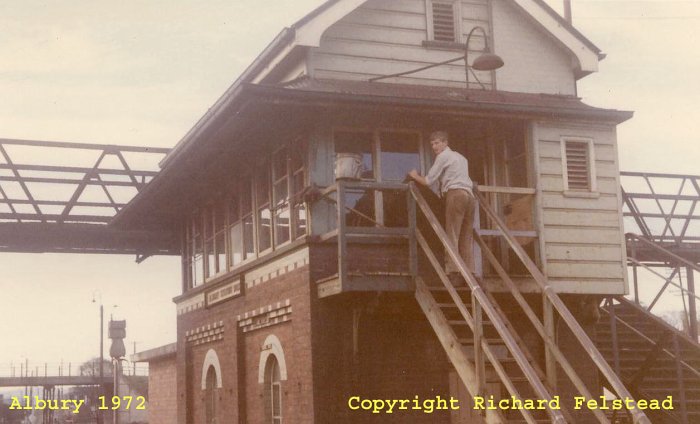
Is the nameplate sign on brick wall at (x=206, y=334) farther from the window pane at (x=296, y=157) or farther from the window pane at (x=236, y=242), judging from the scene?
the window pane at (x=296, y=157)

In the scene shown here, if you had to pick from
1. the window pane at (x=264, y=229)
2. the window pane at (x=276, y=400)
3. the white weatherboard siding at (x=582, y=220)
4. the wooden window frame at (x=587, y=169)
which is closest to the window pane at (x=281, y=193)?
the window pane at (x=264, y=229)

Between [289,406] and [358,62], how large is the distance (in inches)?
211

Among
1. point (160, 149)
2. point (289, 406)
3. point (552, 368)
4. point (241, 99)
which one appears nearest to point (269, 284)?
point (289, 406)

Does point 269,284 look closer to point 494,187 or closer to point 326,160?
point 326,160

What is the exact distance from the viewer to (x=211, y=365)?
59.1ft

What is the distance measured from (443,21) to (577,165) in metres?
3.44

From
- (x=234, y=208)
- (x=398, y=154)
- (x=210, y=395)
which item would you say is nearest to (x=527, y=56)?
(x=398, y=154)

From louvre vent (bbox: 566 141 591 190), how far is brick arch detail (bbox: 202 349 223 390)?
729 cm

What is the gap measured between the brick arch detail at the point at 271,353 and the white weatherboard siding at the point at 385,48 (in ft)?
13.3

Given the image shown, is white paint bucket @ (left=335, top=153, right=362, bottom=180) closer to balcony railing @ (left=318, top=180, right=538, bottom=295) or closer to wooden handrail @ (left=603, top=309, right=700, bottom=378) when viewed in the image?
balcony railing @ (left=318, top=180, right=538, bottom=295)

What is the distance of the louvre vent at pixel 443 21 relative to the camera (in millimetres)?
15579

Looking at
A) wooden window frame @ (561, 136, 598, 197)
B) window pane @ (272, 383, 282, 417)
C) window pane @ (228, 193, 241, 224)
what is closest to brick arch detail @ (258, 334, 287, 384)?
window pane @ (272, 383, 282, 417)

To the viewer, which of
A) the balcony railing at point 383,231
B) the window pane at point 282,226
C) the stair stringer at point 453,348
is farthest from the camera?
the window pane at point 282,226

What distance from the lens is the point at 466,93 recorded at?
14.5m
